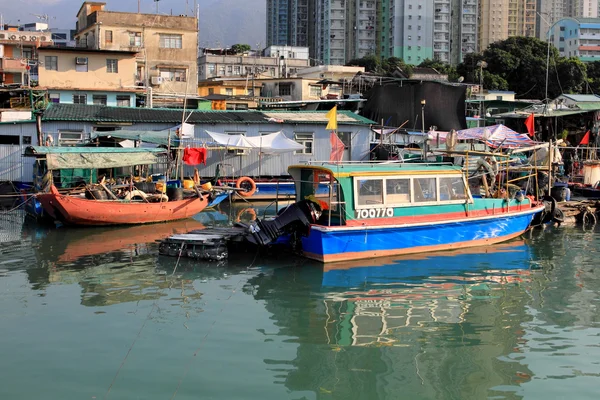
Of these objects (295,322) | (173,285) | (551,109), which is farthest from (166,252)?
(551,109)

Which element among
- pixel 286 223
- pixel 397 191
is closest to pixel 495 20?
pixel 397 191

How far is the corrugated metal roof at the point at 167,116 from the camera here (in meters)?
27.3

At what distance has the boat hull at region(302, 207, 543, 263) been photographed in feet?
50.2

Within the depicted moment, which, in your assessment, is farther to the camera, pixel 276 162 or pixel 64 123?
pixel 276 162

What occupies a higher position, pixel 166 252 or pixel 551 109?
pixel 551 109

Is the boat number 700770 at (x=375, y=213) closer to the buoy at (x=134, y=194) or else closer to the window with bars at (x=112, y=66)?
the buoy at (x=134, y=194)

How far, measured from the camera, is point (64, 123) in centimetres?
2677

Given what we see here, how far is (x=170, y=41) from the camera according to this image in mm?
48844

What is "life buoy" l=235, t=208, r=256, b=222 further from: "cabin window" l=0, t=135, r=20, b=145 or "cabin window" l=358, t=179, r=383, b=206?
"cabin window" l=0, t=135, r=20, b=145

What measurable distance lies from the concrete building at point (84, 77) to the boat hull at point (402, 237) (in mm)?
23527

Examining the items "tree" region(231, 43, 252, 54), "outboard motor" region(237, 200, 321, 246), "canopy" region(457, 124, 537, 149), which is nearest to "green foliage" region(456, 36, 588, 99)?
"tree" region(231, 43, 252, 54)

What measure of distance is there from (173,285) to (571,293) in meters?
7.95

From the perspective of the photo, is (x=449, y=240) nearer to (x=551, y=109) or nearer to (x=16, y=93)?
(x=551, y=109)

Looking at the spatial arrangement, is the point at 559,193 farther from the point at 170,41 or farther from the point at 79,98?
the point at 170,41
